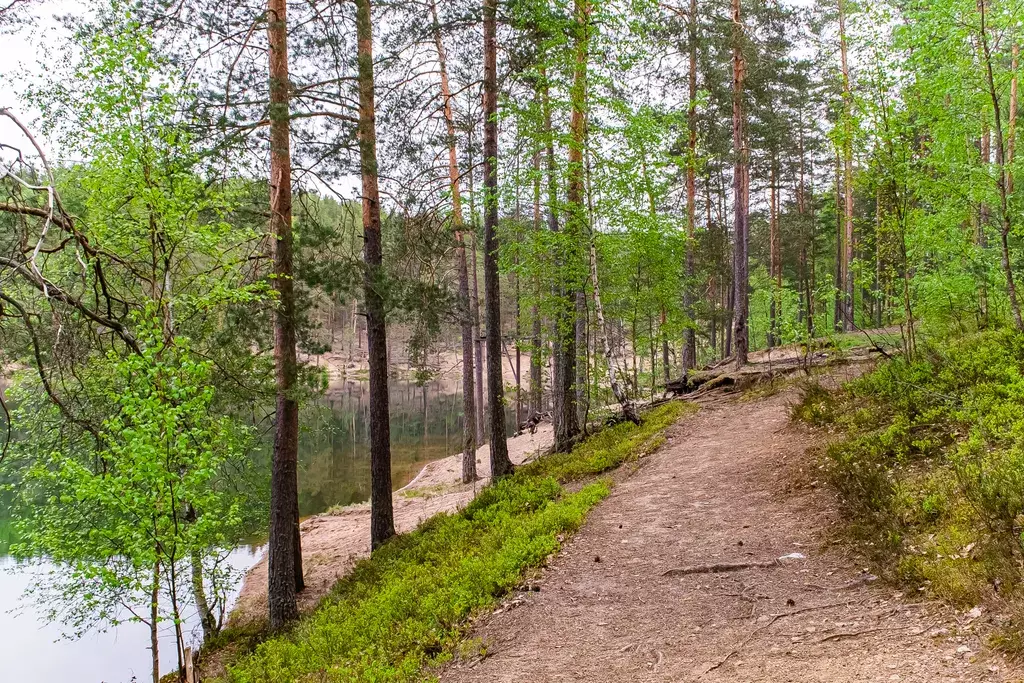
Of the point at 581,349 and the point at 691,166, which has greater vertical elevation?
the point at 691,166

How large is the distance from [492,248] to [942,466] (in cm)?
769

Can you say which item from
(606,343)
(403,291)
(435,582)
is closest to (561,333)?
(606,343)

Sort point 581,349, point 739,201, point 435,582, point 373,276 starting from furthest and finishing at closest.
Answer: point 739,201
point 581,349
point 373,276
point 435,582

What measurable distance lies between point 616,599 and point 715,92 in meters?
14.5

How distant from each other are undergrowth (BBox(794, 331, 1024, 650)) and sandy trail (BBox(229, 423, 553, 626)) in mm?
6560

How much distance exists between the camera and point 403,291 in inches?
372

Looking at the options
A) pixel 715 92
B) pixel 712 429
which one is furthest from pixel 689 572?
pixel 715 92

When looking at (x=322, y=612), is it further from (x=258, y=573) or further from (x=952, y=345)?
(x=952, y=345)

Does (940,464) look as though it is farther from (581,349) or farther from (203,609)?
(203,609)

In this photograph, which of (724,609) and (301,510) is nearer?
(724,609)

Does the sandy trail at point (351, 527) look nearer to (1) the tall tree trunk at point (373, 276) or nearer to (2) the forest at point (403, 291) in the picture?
(2) the forest at point (403, 291)

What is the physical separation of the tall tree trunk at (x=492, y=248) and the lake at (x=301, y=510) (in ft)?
11.3

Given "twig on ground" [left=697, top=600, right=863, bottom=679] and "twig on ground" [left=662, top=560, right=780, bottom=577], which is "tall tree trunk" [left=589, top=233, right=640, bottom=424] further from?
"twig on ground" [left=697, top=600, right=863, bottom=679]

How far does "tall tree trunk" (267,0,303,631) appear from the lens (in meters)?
8.07
